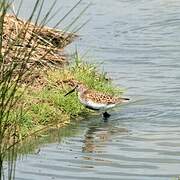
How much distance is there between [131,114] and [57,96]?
1.21 metres

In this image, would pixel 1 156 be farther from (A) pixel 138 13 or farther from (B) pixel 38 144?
(A) pixel 138 13

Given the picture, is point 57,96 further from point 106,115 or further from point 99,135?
point 99,135

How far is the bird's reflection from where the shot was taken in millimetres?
10391

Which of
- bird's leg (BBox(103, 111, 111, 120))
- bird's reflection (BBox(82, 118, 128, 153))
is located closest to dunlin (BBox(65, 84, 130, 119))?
bird's leg (BBox(103, 111, 111, 120))

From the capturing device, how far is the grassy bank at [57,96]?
11241mm

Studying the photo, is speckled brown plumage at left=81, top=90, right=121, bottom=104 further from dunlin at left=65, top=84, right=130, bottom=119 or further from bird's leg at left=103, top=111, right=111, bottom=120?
bird's leg at left=103, top=111, right=111, bottom=120

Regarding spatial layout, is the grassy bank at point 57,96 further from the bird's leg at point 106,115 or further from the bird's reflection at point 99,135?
the bird's reflection at point 99,135

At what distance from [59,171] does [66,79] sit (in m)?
4.72

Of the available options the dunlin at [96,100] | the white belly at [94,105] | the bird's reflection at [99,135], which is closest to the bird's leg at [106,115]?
the dunlin at [96,100]

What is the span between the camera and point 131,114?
41.2ft

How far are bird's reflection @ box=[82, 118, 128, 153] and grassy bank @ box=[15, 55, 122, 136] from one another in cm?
43

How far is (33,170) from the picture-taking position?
9.05 m

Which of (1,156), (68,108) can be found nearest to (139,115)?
(68,108)

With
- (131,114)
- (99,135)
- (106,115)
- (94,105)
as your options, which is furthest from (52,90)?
(99,135)
